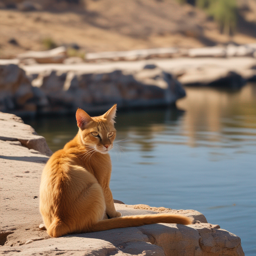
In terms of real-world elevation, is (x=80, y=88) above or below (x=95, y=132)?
below

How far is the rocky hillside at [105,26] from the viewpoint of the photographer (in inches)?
1459

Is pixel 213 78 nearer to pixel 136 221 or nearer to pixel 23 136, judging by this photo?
pixel 23 136

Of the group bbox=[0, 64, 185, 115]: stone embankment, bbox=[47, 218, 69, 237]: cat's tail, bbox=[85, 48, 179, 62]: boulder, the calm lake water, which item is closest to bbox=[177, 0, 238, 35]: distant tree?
bbox=[85, 48, 179, 62]: boulder

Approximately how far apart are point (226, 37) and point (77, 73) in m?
40.3

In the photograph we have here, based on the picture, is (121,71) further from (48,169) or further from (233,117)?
(48,169)

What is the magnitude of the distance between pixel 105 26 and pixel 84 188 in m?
42.3

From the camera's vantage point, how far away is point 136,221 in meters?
3.44

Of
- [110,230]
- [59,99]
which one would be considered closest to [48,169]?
[110,230]

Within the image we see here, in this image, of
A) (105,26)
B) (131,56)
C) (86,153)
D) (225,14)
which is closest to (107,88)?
(86,153)

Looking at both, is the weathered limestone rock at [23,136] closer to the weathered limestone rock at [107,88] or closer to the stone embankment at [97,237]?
the stone embankment at [97,237]

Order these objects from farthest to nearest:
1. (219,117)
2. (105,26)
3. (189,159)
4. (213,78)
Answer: (105,26) < (213,78) < (219,117) < (189,159)

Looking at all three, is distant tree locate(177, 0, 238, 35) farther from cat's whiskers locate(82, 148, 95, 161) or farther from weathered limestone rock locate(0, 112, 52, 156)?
cat's whiskers locate(82, 148, 95, 161)

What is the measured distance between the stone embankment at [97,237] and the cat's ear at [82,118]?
2.76 ft

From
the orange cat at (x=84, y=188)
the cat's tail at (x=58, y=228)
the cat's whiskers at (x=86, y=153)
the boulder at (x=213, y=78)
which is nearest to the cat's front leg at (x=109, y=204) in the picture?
the orange cat at (x=84, y=188)
